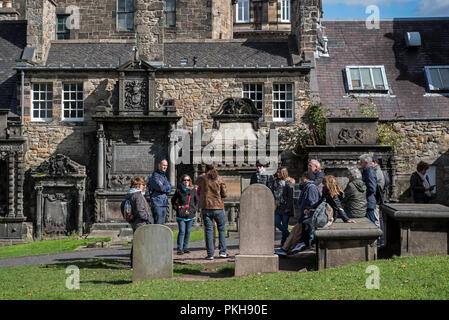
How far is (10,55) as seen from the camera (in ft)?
85.8

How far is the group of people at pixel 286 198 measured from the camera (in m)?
12.0

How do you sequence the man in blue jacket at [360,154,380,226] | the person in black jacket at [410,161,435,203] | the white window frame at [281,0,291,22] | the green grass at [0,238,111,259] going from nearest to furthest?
the man in blue jacket at [360,154,380,226] → the person in black jacket at [410,161,435,203] → the green grass at [0,238,111,259] → the white window frame at [281,0,291,22]

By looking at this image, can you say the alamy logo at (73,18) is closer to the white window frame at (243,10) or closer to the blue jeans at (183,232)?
the white window frame at (243,10)

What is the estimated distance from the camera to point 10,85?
982 inches

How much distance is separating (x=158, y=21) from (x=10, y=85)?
6.32 metres

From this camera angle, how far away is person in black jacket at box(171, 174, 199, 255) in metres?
13.8


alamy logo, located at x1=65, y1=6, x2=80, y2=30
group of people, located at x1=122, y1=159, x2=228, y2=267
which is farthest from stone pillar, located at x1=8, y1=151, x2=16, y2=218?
group of people, located at x1=122, y1=159, x2=228, y2=267

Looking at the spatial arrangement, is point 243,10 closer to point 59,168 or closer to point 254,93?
point 254,93

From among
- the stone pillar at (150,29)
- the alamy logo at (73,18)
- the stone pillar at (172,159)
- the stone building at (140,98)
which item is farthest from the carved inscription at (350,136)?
the alamy logo at (73,18)

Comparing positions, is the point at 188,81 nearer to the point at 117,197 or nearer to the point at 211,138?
the point at 211,138

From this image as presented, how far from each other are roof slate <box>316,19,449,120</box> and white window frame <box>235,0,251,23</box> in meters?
16.5

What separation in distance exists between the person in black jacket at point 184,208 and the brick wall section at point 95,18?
1751 centimetres

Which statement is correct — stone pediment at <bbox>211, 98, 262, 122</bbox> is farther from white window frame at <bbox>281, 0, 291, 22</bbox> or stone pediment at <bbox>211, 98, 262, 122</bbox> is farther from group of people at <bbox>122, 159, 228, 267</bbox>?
white window frame at <bbox>281, 0, 291, 22</bbox>

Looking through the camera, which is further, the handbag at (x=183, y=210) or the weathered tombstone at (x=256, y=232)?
the handbag at (x=183, y=210)
